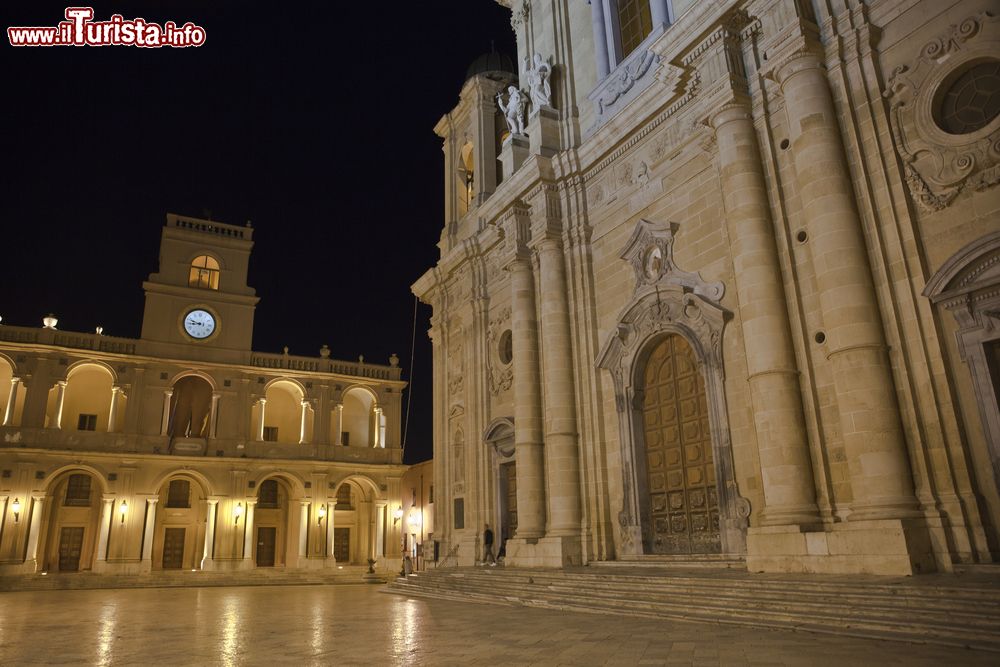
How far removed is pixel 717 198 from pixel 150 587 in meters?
26.5

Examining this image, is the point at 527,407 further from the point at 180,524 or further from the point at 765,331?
the point at 180,524

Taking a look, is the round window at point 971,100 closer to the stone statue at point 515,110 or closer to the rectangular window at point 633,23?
the rectangular window at point 633,23

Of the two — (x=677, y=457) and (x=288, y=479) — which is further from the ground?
(x=288, y=479)

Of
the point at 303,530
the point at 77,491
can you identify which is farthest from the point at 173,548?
the point at 303,530

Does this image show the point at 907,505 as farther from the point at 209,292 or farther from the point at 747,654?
the point at 209,292

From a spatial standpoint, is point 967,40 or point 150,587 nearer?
point 967,40

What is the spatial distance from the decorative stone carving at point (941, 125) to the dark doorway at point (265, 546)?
34.8 meters

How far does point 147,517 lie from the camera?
32.8 meters

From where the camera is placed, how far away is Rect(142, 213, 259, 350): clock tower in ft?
117

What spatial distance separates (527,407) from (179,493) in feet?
83.3

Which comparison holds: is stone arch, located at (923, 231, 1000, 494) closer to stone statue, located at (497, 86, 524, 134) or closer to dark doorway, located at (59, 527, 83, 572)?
stone statue, located at (497, 86, 524, 134)

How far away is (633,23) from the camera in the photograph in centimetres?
1712

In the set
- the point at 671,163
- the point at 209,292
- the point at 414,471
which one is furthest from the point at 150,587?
the point at 671,163

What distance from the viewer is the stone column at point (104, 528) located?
1234 inches
